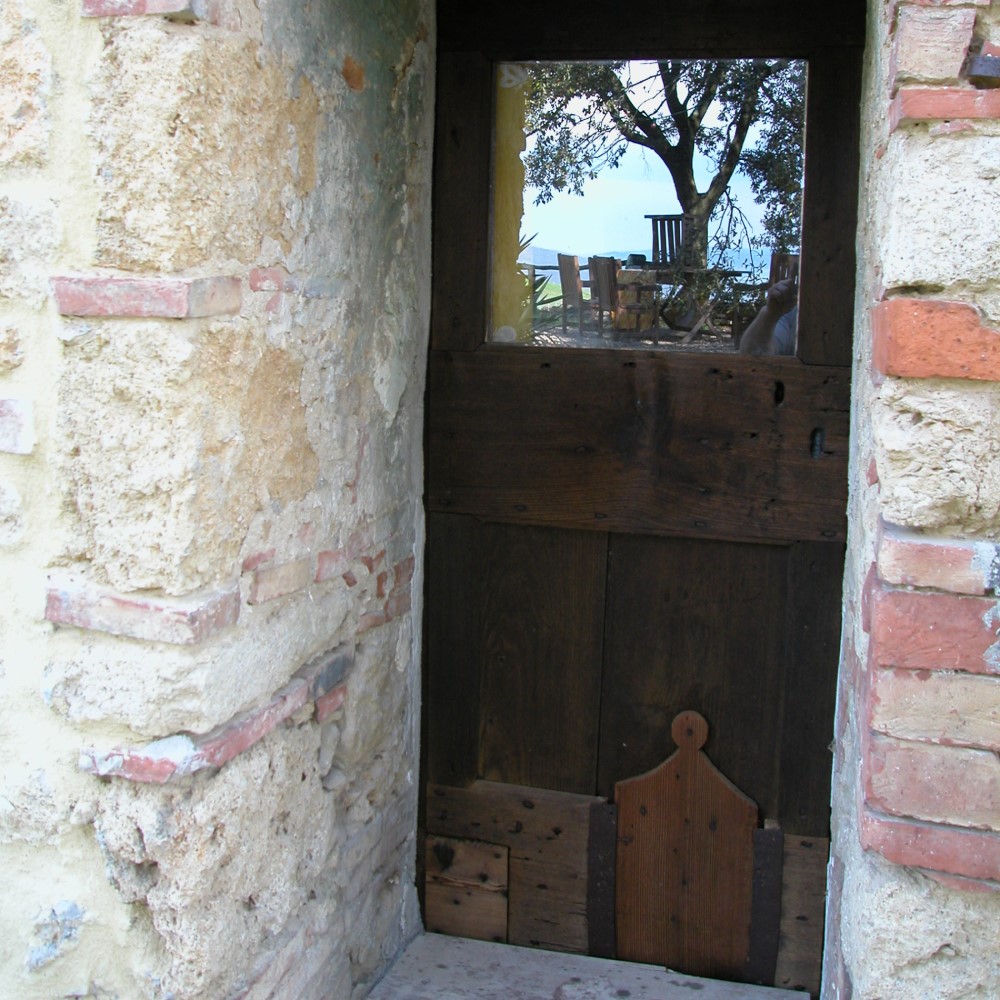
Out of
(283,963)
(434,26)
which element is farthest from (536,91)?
(283,963)

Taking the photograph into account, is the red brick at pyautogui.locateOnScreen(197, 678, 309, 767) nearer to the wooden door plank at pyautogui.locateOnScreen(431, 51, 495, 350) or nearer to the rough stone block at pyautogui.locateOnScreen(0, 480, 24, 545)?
the rough stone block at pyautogui.locateOnScreen(0, 480, 24, 545)

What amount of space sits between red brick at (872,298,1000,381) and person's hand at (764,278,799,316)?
0.81m

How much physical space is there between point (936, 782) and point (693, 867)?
1010 millimetres

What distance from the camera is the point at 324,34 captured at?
1737mm

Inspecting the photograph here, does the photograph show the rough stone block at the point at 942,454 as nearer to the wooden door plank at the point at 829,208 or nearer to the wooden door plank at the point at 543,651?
the wooden door plank at the point at 829,208

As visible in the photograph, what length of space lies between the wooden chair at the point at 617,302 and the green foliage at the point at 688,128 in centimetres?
14

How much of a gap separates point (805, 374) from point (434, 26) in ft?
3.37

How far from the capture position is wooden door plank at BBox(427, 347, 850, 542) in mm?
2137

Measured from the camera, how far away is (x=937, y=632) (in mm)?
1352

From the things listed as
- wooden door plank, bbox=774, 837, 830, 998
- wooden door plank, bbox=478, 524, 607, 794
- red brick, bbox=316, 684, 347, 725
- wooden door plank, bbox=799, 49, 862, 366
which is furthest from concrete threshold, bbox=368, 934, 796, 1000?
wooden door plank, bbox=799, 49, 862, 366

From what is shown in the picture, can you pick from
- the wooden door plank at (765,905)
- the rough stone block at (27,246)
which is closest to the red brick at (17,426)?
the rough stone block at (27,246)

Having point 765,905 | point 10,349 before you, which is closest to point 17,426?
point 10,349

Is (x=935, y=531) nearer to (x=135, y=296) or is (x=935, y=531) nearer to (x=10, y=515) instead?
(x=135, y=296)

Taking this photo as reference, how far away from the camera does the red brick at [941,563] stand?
1.34 m
